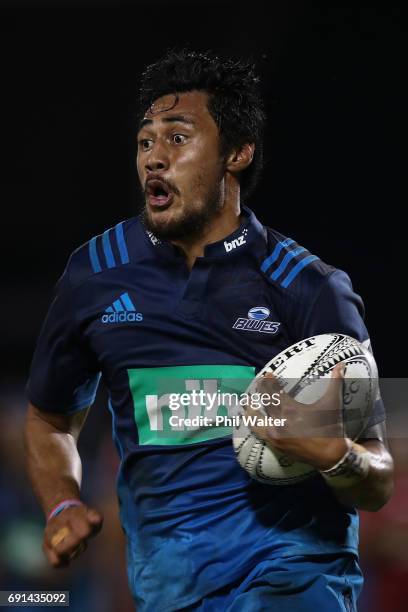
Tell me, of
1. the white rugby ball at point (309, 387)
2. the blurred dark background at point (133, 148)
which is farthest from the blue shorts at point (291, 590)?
the blurred dark background at point (133, 148)

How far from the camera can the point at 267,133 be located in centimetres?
306

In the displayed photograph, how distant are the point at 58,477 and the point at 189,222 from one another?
61cm

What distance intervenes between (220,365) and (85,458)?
1219mm

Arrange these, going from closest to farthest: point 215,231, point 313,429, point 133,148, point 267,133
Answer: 1. point 313,429
2. point 215,231
3. point 267,133
4. point 133,148

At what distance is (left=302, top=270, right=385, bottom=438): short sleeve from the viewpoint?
2.04 metres

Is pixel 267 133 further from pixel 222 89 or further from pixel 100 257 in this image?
pixel 100 257

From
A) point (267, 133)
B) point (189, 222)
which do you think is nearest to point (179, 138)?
point (189, 222)

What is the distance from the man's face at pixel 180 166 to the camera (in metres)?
2.21

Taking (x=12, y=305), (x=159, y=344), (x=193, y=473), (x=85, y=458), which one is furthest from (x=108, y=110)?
(x=193, y=473)

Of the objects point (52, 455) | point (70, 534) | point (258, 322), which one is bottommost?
point (70, 534)

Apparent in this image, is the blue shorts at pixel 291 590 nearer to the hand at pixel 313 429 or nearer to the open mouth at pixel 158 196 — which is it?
the hand at pixel 313 429

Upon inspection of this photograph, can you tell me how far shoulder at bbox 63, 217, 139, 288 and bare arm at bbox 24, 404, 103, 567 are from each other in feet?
1.07

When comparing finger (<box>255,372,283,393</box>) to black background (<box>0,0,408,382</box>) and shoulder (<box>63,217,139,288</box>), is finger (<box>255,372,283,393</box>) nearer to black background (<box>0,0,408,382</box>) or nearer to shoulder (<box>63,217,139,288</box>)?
shoulder (<box>63,217,139,288</box>)

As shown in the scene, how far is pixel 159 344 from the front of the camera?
217 cm
